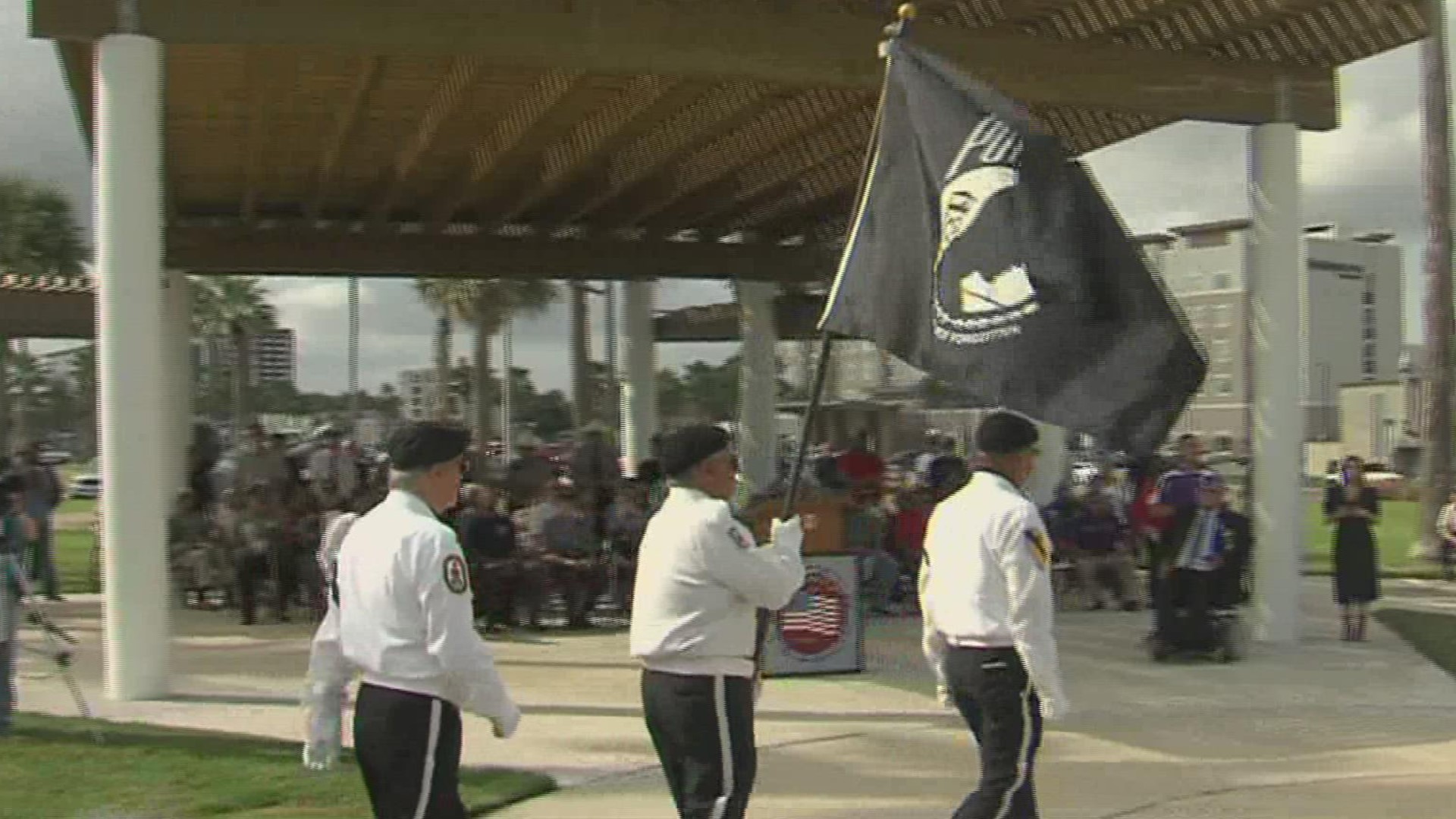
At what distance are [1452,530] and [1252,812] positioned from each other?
14716mm

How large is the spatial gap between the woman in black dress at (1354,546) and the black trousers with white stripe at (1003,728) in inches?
354

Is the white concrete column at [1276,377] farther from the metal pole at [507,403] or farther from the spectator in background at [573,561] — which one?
the metal pole at [507,403]

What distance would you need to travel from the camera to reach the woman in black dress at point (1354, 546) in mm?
13141

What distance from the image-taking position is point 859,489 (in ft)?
53.7

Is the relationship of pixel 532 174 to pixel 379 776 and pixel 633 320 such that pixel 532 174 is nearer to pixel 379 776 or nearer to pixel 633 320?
pixel 633 320

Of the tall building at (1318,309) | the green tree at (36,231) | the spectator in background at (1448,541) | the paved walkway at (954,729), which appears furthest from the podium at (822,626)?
the tall building at (1318,309)

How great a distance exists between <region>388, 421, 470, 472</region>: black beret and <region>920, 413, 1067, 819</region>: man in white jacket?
66.2 inches

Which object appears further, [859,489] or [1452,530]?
[1452,530]

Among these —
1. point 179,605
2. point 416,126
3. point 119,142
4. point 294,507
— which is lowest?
point 179,605

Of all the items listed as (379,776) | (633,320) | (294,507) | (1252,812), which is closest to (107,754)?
(379,776)

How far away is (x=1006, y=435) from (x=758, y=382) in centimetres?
1793

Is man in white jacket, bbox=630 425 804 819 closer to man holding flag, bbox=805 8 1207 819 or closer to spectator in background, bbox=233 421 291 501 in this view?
man holding flag, bbox=805 8 1207 819

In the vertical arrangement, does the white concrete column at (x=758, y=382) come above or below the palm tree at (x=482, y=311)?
below

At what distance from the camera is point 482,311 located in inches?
1578
